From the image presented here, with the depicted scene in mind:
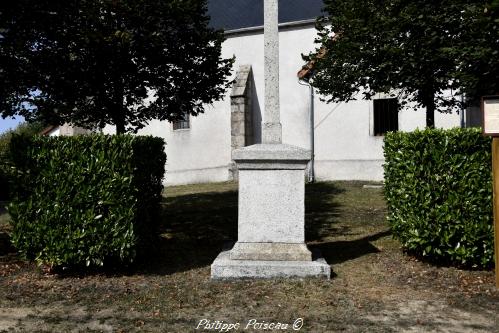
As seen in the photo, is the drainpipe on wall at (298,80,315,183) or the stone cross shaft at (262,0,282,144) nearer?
the stone cross shaft at (262,0,282,144)

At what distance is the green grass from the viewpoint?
395cm

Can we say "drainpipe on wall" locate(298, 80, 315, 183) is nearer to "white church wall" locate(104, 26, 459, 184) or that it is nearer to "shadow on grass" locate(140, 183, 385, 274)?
"white church wall" locate(104, 26, 459, 184)

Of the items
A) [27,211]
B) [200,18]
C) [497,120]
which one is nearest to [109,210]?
[27,211]

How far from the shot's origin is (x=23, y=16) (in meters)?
6.65

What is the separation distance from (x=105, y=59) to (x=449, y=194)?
643 cm

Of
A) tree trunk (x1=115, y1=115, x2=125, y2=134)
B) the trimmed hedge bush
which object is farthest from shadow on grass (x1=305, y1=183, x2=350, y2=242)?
tree trunk (x1=115, y1=115, x2=125, y2=134)

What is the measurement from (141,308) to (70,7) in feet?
17.3

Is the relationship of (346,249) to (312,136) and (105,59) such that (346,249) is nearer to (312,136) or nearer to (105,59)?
(105,59)

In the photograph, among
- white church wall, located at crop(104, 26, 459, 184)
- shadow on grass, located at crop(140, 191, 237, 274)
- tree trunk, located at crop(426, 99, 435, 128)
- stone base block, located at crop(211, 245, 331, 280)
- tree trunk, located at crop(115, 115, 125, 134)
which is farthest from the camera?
white church wall, located at crop(104, 26, 459, 184)

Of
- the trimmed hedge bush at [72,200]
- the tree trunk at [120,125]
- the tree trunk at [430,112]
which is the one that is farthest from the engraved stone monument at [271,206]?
the tree trunk at [430,112]

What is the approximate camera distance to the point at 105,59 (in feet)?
27.3

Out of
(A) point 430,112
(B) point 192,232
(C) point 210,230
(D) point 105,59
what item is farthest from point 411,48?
(D) point 105,59

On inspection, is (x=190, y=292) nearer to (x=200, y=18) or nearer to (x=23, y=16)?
(x=23, y=16)

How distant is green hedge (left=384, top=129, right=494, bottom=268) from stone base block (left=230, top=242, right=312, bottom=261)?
1442 millimetres
